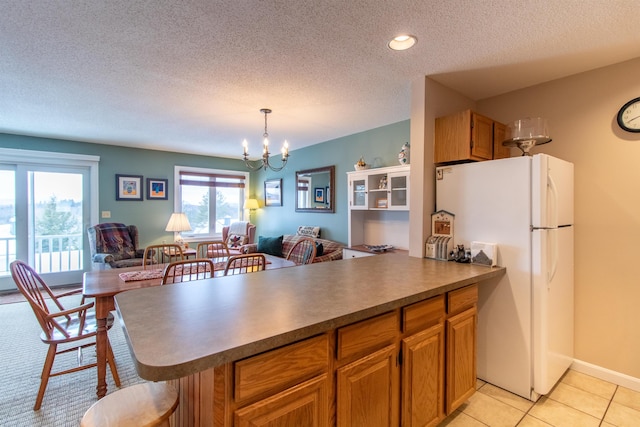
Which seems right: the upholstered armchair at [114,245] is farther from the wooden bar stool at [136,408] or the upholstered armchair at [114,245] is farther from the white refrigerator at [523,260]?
the white refrigerator at [523,260]

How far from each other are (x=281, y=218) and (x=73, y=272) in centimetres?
367

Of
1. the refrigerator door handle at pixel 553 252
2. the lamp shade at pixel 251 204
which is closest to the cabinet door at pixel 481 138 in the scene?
the refrigerator door handle at pixel 553 252

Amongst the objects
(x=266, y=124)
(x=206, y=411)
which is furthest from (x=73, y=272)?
(x=206, y=411)

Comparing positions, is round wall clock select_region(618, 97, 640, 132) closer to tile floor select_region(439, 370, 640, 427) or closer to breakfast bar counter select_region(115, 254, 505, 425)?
breakfast bar counter select_region(115, 254, 505, 425)

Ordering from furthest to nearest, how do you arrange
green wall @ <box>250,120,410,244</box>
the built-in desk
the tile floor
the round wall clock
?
green wall @ <box>250,120,410,244</box> < the built-in desk < the round wall clock < the tile floor

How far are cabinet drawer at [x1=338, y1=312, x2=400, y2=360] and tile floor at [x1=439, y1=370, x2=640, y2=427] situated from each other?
915 millimetres

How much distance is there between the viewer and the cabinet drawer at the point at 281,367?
98cm

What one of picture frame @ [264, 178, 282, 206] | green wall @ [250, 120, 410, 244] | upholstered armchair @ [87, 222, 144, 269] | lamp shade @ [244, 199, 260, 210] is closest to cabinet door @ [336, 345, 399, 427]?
green wall @ [250, 120, 410, 244]

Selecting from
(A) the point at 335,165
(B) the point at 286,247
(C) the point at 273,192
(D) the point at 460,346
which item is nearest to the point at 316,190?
(A) the point at 335,165

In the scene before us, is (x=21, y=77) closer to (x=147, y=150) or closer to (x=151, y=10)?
(x=151, y=10)

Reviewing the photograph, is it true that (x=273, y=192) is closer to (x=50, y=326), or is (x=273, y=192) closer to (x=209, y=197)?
(x=209, y=197)

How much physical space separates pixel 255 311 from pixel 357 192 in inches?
126

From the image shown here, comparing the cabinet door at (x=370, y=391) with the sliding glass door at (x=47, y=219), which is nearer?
the cabinet door at (x=370, y=391)

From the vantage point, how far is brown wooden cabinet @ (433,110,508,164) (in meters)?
2.34
